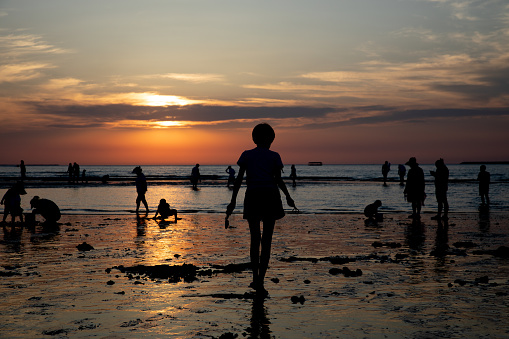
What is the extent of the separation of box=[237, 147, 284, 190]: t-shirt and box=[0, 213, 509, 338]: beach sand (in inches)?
62.0

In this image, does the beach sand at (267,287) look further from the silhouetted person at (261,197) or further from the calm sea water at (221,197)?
the calm sea water at (221,197)

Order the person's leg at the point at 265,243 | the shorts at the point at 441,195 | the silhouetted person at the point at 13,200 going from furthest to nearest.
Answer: the shorts at the point at 441,195 → the silhouetted person at the point at 13,200 → the person's leg at the point at 265,243

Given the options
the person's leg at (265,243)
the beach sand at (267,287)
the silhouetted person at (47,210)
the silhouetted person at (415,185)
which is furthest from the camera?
the silhouetted person at (415,185)

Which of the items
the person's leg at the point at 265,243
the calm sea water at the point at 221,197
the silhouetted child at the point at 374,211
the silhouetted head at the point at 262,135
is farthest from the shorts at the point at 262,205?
the calm sea water at the point at 221,197

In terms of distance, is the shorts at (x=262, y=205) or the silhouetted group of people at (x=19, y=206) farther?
the silhouetted group of people at (x=19, y=206)

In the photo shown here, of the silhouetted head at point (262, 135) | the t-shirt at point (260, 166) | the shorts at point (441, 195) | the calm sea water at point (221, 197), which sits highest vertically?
the silhouetted head at point (262, 135)

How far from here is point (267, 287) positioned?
7.68m

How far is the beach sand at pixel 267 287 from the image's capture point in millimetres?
5535

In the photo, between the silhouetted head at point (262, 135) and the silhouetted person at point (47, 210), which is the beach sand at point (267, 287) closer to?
the silhouetted head at point (262, 135)

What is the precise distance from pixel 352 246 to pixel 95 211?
16.6 metres

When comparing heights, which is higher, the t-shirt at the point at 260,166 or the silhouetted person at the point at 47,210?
the t-shirt at the point at 260,166

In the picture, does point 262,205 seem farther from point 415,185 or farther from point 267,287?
point 415,185

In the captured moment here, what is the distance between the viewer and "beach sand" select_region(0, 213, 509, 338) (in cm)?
554

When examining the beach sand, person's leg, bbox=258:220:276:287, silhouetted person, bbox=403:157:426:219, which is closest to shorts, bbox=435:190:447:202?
silhouetted person, bbox=403:157:426:219
